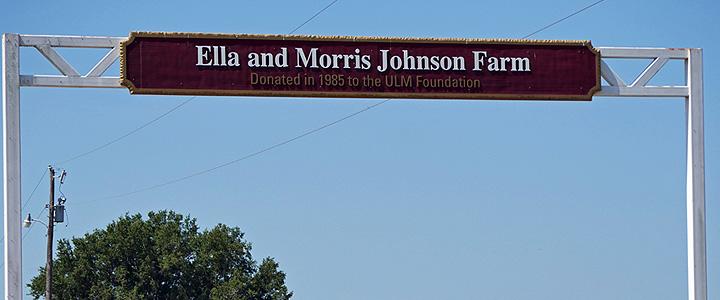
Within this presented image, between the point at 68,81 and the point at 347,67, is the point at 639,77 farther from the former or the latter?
the point at 68,81

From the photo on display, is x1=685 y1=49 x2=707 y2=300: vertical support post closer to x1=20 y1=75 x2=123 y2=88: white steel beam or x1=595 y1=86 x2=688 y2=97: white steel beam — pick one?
x1=595 y1=86 x2=688 y2=97: white steel beam

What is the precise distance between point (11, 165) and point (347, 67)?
4.36 metres

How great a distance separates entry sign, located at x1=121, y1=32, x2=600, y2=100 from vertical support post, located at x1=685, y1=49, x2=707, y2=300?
1728 mm

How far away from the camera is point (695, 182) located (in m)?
22.1

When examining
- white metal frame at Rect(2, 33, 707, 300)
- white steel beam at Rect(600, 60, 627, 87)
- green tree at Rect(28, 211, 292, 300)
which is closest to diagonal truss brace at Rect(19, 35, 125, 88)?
white metal frame at Rect(2, 33, 707, 300)

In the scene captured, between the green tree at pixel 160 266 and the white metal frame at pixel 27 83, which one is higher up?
the white metal frame at pixel 27 83

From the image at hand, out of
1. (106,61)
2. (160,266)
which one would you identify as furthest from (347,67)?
(160,266)

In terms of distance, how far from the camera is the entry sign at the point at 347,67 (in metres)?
20.6

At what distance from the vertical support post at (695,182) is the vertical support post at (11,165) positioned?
885 centimetres

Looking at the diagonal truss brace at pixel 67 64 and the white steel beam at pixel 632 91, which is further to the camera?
the white steel beam at pixel 632 91

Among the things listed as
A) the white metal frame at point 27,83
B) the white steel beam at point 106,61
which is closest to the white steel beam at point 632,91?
the white metal frame at point 27,83

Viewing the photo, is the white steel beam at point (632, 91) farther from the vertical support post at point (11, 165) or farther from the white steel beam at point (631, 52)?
the vertical support post at point (11, 165)

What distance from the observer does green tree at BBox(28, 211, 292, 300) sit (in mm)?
58875

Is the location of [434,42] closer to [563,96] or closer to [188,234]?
[563,96]
